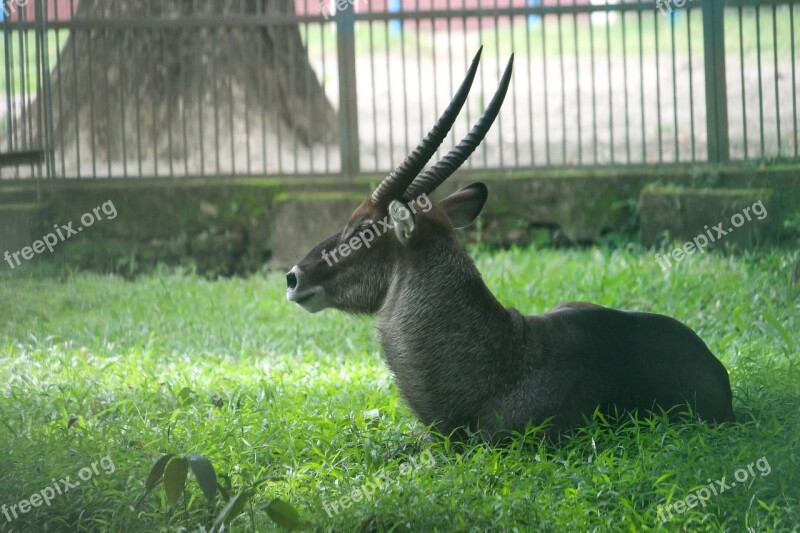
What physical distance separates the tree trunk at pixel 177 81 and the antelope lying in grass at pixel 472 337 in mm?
5589

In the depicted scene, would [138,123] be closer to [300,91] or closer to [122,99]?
[122,99]

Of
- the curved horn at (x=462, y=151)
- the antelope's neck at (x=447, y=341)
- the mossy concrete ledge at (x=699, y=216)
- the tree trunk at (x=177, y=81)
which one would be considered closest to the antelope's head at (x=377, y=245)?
the curved horn at (x=462, y=151)

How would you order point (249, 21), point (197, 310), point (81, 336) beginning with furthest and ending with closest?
point (249, 21) < point (197, 310) < point (81, 336)

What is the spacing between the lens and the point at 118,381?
19.9 feet

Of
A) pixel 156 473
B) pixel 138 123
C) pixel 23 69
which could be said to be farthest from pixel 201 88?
pixel 156 473

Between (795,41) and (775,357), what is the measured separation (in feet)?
5.68

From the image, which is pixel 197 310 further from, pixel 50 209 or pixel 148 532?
pixel 148 532

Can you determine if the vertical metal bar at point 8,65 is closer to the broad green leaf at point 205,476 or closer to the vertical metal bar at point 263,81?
the broad green leaf at point 205,476

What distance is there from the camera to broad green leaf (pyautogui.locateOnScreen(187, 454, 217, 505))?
140 inches

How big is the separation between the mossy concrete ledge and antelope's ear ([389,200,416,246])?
4218 millimetres

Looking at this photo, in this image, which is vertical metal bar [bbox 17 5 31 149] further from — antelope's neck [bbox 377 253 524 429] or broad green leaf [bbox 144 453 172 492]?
broad green leaf [bbox 144 453 172 492]

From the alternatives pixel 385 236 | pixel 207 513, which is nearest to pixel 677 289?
pixel 385 236

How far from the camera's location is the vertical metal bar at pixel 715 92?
31.3 feet

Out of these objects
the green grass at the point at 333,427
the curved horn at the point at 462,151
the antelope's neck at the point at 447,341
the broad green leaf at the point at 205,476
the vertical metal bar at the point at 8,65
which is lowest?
the green grass at the point at 333,427
